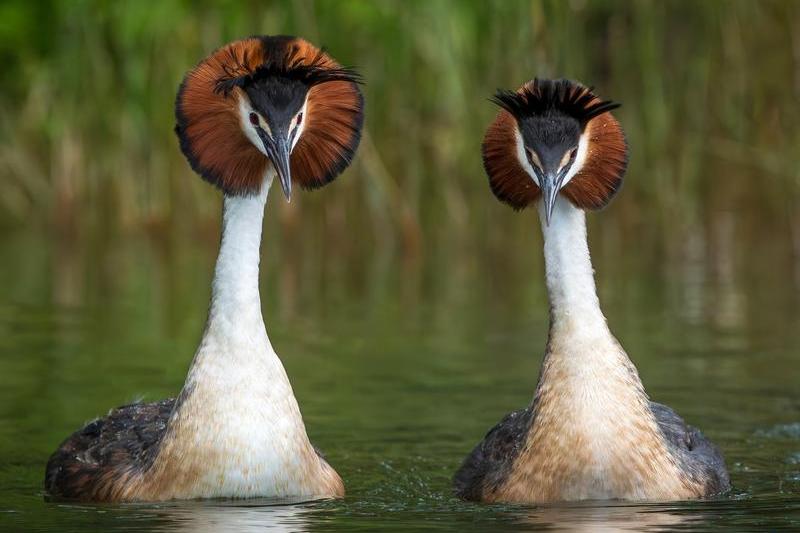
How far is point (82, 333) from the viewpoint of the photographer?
15805mm

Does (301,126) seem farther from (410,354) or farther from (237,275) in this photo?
(410,354)

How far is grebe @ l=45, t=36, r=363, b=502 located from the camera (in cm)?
880

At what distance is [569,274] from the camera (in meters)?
9.09

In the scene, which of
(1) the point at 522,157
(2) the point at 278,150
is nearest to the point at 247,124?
(2) the point at 278,150

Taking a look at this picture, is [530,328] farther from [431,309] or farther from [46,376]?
[46,376]

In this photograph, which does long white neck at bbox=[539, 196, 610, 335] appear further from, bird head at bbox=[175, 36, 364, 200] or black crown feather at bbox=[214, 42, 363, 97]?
black crown feather at bbox=[214, 42, 363, 97]

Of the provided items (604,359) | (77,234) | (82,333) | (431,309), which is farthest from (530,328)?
(77,234)

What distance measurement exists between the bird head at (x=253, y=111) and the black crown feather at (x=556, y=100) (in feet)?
2.48

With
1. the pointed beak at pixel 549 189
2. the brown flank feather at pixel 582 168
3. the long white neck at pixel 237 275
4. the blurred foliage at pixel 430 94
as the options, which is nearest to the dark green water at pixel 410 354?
the blurred foliage at pixel 430 94

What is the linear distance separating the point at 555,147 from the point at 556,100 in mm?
273

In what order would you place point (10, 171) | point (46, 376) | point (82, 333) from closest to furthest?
point (46, 376)
point (82, 333)
point (10, 171)

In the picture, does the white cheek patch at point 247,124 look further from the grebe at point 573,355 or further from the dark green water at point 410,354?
the dark green water at point 410,354

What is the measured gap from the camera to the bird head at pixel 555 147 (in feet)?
29.5

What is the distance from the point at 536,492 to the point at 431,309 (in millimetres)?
8469
